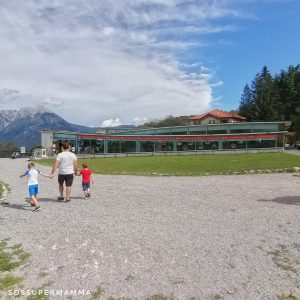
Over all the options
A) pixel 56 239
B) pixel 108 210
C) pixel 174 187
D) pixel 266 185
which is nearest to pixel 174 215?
pixel 108 210

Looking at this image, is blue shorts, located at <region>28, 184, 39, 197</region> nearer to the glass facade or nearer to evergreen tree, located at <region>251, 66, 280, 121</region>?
the glass facade

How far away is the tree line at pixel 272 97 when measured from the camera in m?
107

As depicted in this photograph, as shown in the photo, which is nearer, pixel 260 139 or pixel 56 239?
pixel 56 239

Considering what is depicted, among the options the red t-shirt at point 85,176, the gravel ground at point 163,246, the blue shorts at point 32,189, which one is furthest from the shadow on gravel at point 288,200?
the blue shorts at point 32,189

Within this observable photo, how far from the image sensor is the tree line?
10669cm

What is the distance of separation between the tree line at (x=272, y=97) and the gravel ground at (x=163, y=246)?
323 feet

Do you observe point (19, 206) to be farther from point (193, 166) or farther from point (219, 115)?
point (219, 115)

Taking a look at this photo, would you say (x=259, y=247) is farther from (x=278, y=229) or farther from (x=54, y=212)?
(x=54, y=212)

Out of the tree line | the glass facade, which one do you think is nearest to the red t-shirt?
the glass facade

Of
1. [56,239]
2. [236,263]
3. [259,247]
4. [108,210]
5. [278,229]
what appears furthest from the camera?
[108,210]

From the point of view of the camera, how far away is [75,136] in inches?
2603

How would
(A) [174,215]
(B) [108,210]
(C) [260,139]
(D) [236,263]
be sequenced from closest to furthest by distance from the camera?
(D) [236,263] < (A) [174,215] < (B) [108,210] < (C) [260,139]

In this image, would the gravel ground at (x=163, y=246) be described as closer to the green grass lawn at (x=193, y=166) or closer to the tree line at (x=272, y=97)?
the green grass lawn at (x=193, y=166)

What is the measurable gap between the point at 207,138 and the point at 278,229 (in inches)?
2318
